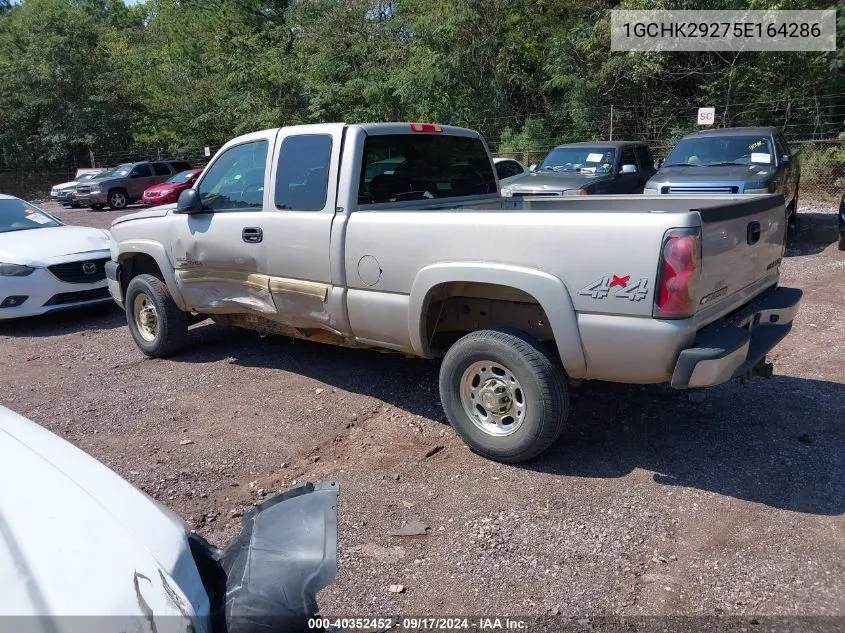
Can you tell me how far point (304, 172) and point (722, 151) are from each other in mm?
8369

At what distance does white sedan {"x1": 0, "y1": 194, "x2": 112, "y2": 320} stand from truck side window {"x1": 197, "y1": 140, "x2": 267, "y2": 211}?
10.5 ft

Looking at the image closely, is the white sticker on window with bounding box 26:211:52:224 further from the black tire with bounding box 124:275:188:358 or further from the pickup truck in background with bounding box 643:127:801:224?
the pickup truck in background with bounding box 643:127:801:224

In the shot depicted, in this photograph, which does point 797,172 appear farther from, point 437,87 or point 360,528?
point 437,87

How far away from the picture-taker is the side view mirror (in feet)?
18.8

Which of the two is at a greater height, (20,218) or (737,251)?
(20,218)

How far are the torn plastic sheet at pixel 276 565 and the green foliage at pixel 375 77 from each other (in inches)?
715

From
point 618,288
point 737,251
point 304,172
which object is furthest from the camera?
point 304,172

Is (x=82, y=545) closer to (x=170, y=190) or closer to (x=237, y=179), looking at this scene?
(x=237, y=179)

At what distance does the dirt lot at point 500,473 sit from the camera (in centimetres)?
313

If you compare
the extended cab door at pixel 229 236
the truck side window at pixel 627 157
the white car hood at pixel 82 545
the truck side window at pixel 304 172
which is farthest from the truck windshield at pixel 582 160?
the white car hood at pixel 82 545

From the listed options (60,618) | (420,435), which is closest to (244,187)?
(420,435)

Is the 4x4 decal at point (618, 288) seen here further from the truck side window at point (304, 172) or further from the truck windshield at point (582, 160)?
the truck windshield at point (582, 160)

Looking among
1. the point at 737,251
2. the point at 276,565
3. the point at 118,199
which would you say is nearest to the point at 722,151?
the point at 737,251

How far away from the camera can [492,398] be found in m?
4.25
